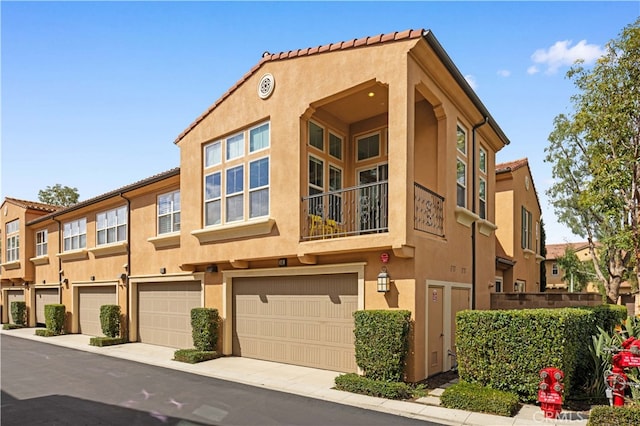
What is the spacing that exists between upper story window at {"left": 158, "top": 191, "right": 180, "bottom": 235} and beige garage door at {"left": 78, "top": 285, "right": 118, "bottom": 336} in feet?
15.0

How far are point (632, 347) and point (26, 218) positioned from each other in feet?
94.9

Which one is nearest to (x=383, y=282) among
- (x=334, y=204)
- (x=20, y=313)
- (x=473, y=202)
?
(x=334, y=204)

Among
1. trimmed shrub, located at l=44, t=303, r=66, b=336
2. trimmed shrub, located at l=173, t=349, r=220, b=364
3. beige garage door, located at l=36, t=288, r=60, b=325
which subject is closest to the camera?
trimmed shrub, located at l=173, t=349, r=220, b=364

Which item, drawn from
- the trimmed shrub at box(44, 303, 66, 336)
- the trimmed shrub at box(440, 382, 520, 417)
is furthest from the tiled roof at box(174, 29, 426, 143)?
the trimmed shrub at box(44, 303, 66, 336)

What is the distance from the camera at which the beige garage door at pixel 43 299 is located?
902 inches

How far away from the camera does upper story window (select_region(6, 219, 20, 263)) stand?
26.5 m

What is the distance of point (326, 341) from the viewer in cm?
1061

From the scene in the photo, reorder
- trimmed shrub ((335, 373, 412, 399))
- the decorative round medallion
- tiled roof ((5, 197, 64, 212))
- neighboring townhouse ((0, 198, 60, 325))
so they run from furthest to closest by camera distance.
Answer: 1. tiled roof ((5, 197, 64, 212))
2. neighboring townhouse ((0, 198, 60, 325))
3. the decorative round medallion
4. trimmed shrub ((335, 373, 412, 399))

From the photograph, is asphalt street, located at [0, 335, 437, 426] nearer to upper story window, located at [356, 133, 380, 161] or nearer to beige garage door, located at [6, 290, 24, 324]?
upper story window, located at [356, 133, 380, 161]

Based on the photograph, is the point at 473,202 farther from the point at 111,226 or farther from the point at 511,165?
the point at 111,226

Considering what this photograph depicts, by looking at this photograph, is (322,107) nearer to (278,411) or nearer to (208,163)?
(208,163)

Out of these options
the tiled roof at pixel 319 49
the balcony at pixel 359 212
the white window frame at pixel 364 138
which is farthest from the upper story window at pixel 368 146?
the tiled roof at pixel 319 49

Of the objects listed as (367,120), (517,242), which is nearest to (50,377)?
(367,120)

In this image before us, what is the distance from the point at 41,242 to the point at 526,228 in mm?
25464
